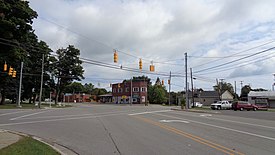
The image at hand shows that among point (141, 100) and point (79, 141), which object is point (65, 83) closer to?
point (141, 100)

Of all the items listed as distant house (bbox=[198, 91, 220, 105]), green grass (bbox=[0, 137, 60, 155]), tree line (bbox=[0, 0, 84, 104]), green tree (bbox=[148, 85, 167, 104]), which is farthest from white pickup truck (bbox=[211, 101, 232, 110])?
distant house (bbox=[198, 91, 220, 105])

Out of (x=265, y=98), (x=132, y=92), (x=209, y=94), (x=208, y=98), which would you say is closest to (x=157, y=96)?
(x=132, y=92)

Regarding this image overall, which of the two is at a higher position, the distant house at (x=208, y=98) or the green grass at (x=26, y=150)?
the distant house at (x=208, y=98)

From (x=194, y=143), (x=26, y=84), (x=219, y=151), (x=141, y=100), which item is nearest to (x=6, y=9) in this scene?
(x=194, y=143)

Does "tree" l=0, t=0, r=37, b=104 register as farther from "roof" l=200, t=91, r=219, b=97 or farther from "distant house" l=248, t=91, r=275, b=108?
"roof" l=200, t=91, r=219, b=97

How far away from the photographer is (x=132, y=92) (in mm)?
88938

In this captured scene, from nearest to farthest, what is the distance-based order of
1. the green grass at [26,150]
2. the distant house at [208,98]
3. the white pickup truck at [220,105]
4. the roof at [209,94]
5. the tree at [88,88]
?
the green grass at [26,150]
the white pickup truck at [220,105]
the distant house at [208,98]
the roof at [209,94]
the tree at [88,88]

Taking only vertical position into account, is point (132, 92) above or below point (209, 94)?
above

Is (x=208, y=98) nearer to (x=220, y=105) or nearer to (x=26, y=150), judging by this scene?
(x=220, y=105)

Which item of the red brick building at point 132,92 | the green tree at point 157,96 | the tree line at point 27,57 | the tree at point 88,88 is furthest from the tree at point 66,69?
the tree at point 88,88

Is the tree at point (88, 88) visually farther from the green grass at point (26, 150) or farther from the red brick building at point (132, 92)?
the green grass at point (26, 150)

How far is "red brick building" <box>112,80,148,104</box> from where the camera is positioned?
283ft

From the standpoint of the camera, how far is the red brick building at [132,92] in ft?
283

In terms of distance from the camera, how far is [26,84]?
5984 cm
